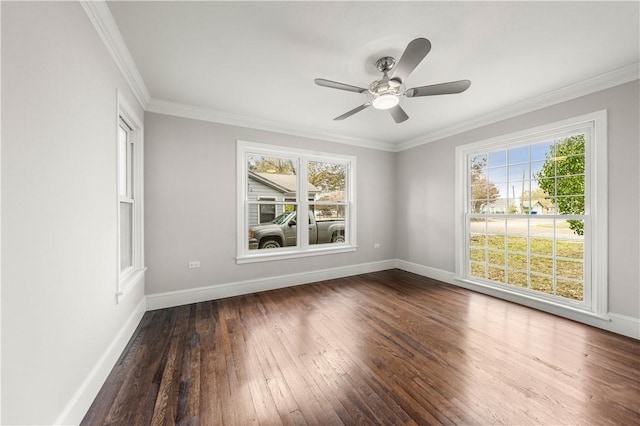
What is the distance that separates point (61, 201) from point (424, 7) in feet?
8.27

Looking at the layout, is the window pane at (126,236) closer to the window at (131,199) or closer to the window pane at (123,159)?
the window at (131,199)

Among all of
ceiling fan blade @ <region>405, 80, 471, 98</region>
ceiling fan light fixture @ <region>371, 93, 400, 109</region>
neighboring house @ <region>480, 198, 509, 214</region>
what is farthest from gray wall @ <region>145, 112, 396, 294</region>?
neighboring house @ <region>480, 198, 509, 214</region>

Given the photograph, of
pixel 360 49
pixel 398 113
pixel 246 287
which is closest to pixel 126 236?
pixel 246 287

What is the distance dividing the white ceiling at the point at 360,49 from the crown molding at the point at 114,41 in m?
0.06

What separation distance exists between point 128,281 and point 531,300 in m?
4.70

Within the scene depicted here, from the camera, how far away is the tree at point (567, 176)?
113 inches

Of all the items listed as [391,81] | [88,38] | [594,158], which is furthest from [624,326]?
[88,38]

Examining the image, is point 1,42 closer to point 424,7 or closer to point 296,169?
point 424,7

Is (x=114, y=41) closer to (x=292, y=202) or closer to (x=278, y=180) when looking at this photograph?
(x=278, y=180)

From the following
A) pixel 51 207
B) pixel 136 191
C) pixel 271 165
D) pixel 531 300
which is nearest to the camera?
pixel 51 207

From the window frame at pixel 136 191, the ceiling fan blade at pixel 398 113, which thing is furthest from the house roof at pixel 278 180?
the ceiling fan blade at pixel 398 113

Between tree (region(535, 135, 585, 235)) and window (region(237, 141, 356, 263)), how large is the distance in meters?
2.78

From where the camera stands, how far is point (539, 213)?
320 cm

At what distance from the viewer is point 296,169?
4.19 m
